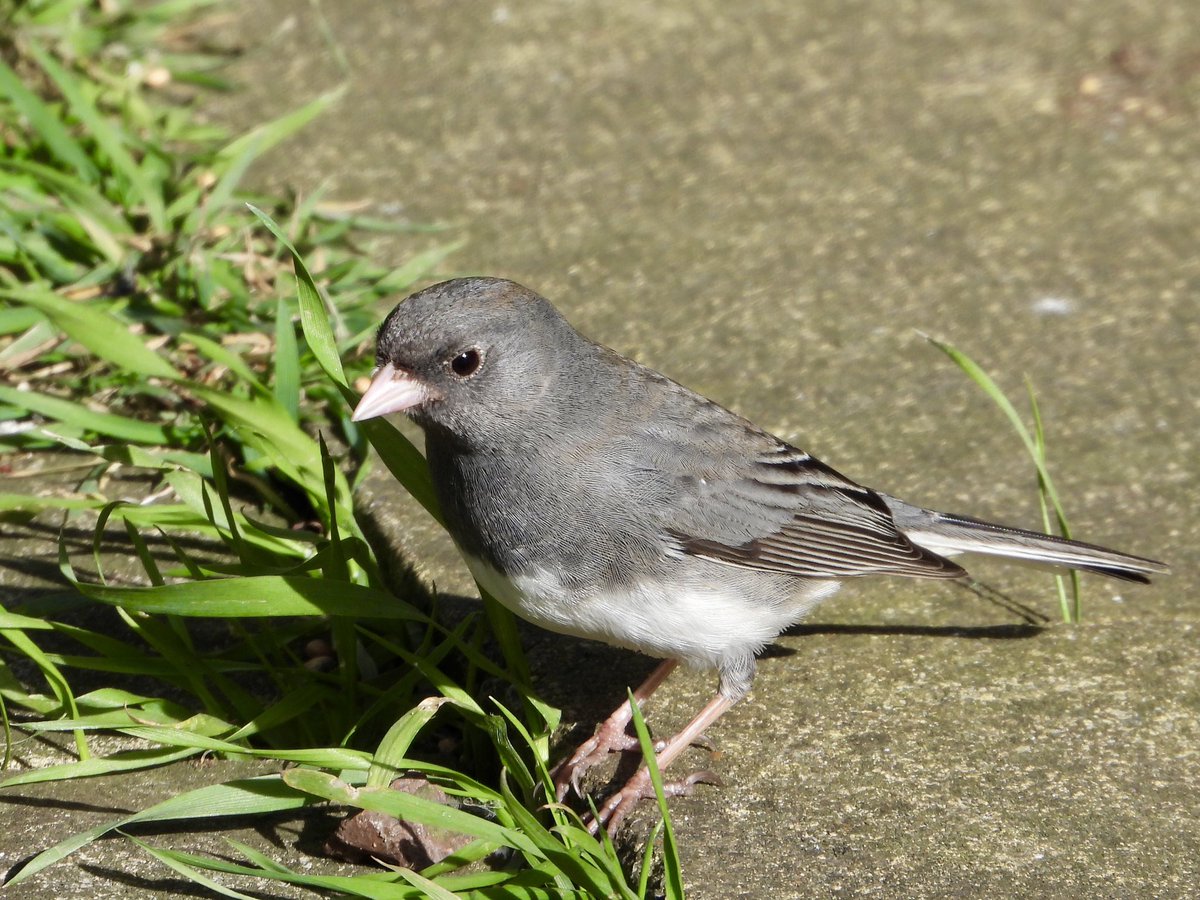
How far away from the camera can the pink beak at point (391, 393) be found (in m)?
2.81

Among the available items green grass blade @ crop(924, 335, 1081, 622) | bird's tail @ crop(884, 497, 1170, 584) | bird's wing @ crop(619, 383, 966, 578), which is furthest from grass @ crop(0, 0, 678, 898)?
green grass blade @ crop(924, 335, 1081, 622)

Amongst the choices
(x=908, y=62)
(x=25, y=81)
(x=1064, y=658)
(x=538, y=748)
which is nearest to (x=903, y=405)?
(x=1064, y=658)

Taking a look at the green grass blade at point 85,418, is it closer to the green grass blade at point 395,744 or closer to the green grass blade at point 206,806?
the green grass blade at point 206,806

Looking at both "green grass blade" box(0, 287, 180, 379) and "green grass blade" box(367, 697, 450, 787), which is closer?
"green grass blade" box(367, 697, 450, 787)

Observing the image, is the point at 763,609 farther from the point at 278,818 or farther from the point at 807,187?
the point at 807,187

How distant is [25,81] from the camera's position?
15.3ft

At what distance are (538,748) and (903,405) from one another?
5.40 feet

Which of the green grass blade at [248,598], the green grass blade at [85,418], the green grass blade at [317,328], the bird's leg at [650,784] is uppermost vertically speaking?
the green grass blade at [317,328]

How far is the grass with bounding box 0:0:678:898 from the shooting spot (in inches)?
102

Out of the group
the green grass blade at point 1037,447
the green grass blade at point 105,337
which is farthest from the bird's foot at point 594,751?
the green grass blade at point 105,337

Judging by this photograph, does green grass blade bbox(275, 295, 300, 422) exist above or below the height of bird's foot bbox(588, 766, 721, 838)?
above

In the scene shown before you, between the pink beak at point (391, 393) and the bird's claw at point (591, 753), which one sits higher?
the pink beak at point (391, 393)

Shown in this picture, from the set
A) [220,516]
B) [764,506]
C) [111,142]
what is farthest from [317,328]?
[111,142]

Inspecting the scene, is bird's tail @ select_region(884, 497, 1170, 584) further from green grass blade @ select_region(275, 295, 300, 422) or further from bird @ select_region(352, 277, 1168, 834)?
green grass blade @ select_region(275, 295, 300, 422)
